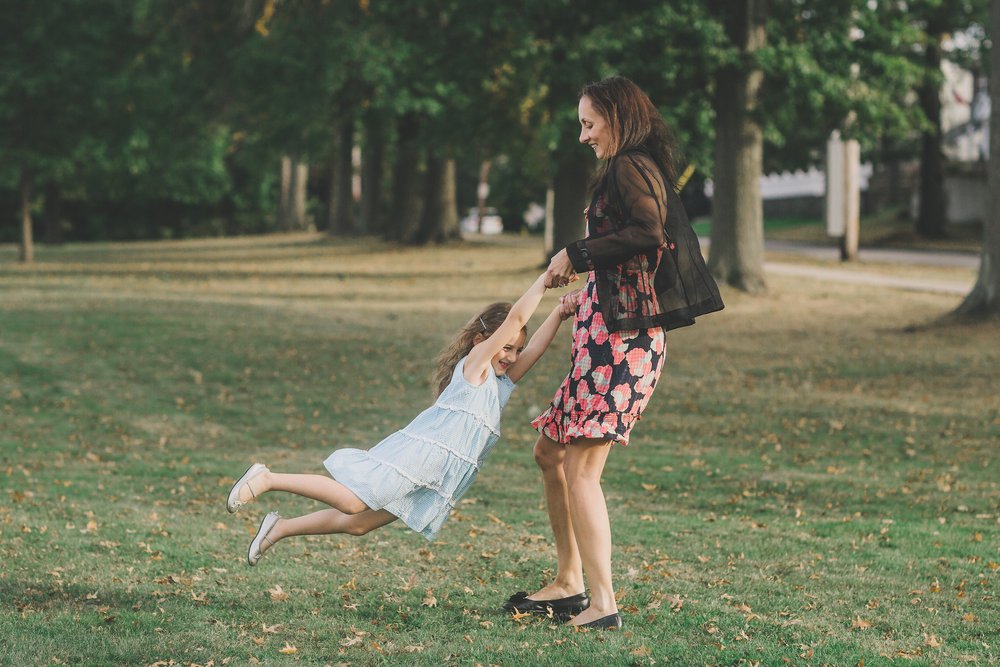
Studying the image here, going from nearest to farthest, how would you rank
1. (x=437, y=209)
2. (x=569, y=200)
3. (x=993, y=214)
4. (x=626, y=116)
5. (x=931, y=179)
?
(x=626, y=116) → (x=993, y=214) → (x=569, y=200) → (x=931, y=179) → (x=437, y=209)

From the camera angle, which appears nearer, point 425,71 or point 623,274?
point 623,274

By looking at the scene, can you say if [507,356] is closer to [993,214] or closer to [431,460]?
[431,460]

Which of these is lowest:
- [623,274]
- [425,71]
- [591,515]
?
[591,515]

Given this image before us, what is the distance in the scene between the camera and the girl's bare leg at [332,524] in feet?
17.1

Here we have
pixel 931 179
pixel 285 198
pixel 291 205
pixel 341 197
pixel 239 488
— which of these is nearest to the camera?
pixel 239 488

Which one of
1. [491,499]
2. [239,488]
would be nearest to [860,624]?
[239,488]

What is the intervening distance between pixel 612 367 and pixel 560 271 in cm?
45

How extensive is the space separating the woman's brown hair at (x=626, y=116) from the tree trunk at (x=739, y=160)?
15.9 metres

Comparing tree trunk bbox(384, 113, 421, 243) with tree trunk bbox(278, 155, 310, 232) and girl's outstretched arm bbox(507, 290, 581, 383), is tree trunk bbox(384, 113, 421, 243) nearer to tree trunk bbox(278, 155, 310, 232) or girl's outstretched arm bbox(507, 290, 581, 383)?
tree trunk bbox(278, 155, 310, 232)

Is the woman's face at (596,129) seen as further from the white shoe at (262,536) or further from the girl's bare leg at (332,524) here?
the white shoe at (262,536)

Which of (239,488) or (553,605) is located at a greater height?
(239,488)

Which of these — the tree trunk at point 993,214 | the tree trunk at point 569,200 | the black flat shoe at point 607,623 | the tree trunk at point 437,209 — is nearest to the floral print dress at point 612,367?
the black flat shoe at point 607,623

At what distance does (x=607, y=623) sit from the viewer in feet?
16.9

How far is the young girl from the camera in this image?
199 inches
